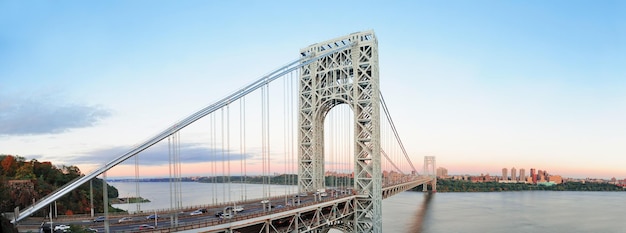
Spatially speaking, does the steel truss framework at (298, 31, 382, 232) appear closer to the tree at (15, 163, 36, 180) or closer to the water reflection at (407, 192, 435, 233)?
the water reflection at (407, 192, 435, 233)

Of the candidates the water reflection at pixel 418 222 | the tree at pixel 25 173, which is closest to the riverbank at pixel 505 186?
the water reflection at pixel 418 222

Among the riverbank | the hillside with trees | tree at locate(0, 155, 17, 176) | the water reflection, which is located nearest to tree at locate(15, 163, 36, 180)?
the hillside with trees

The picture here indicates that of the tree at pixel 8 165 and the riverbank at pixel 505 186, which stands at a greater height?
the tree at pixel 8 165

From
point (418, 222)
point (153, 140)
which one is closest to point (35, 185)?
point (153, 140)

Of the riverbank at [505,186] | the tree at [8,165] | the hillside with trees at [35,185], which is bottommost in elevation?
the riverbank at [505,186]

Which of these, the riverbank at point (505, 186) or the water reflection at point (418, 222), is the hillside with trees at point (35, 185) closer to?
the water reflection at point (418, 222)

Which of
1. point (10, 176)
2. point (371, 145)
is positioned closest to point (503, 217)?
point (371, 145)
